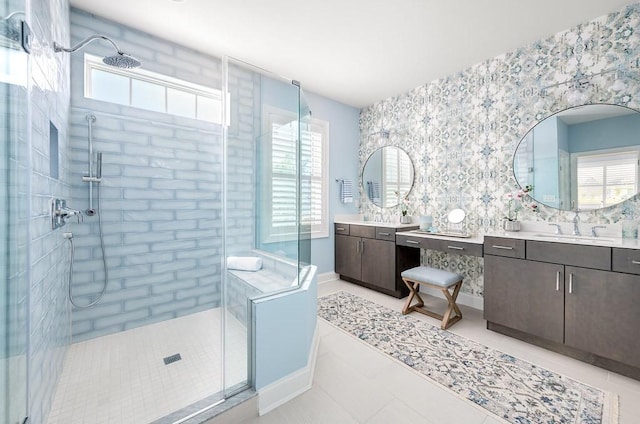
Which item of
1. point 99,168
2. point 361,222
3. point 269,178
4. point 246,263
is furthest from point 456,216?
point 99,168

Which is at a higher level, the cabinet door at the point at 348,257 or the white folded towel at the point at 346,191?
the white folded towel at the point at 346,191

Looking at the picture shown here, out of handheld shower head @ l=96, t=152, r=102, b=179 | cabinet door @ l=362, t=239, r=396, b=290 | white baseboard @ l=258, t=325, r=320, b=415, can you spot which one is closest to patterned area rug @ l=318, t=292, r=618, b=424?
cabinet door @ l=362, t=239, r=396, b=290

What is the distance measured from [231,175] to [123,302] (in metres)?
1.60

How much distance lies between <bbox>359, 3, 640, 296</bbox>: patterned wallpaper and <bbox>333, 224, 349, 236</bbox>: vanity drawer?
2.11ft

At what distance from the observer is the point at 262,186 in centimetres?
198

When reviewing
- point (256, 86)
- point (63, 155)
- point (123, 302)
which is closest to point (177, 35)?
point (256, 86)

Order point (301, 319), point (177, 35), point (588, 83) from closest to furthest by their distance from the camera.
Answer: point (301, 319) → point (588, 83) → point (177, 35)

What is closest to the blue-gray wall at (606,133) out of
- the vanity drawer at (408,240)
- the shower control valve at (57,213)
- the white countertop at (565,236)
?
the white countertop at (565,236)

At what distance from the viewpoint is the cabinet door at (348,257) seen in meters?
3.58

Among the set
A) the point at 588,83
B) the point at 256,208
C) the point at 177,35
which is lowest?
the point at 256,208

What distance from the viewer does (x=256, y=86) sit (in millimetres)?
1875

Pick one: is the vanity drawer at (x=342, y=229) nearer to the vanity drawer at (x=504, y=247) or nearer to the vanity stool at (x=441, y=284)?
the vanity stool at (x=441, y=284)

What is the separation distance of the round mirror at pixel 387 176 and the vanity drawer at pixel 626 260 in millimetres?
2036

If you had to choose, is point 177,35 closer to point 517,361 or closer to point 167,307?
point 167,307
